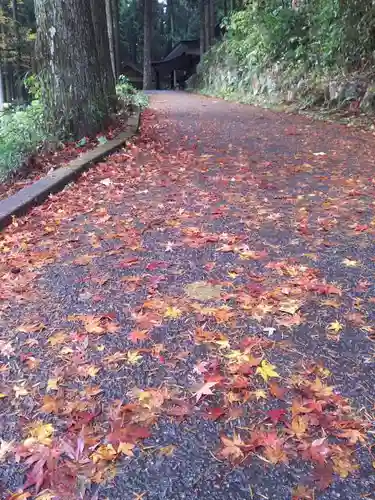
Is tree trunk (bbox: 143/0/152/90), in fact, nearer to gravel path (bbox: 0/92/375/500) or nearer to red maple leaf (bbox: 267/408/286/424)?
gravel path (bbox: 0/92/375/500)

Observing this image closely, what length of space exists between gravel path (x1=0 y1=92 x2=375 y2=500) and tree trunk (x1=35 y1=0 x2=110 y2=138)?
293 cm

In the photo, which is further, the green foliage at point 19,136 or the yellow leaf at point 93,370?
the green foliage at point 19,136

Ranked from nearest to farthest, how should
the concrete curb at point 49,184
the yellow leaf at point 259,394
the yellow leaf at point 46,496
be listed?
the yellow leaf at point 46,496 → the yellow leaf at point 259,394 → the concrete curb at point 49,184

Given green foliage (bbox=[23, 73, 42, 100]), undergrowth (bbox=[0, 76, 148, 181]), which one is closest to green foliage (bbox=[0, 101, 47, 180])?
undergrowth (bbox=[0, 76, 148, 181])

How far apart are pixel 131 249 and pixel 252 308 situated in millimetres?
1352

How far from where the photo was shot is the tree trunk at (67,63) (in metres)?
7.19

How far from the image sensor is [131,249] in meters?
3.83

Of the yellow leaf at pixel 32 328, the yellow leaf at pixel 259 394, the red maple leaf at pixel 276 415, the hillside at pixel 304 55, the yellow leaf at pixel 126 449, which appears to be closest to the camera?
the yellow leaf at pixel 126 449

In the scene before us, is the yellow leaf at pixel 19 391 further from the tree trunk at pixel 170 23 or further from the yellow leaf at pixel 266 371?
the tree trunk at pixel 170 23

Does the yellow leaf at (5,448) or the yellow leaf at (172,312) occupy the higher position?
the yellow leaf at (5,448)

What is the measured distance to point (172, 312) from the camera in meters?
2.83

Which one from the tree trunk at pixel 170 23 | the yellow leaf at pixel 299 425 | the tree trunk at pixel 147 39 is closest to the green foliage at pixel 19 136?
the yellow leaf at pixel 299 425

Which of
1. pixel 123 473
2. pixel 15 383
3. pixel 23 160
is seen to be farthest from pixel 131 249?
pixel 23 160

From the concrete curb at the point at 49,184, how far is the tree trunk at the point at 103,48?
5.16ft
